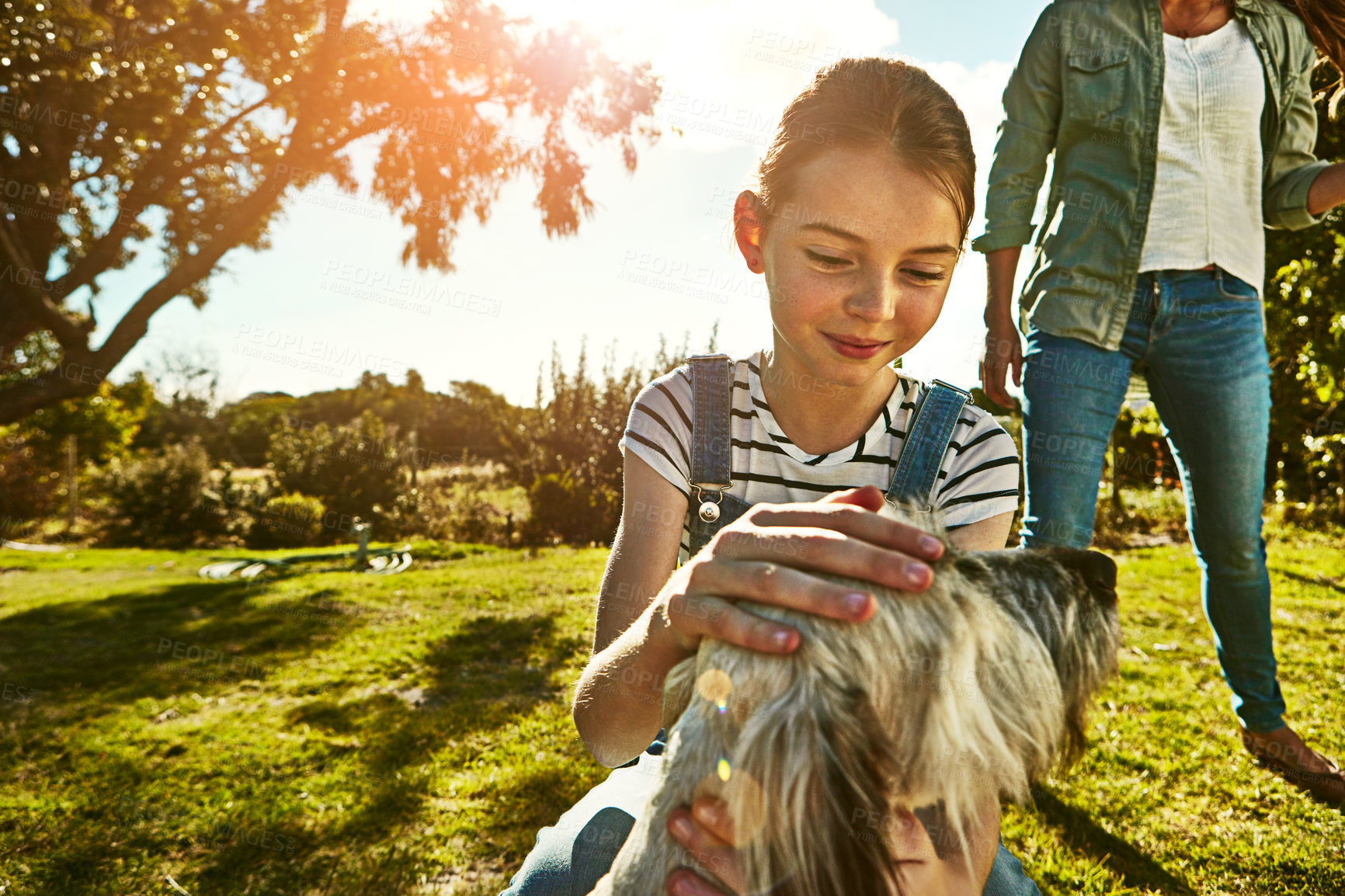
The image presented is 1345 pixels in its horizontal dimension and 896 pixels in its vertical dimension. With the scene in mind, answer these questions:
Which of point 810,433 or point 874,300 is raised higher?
point 874,300

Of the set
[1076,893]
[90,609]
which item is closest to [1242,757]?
[1076,893]

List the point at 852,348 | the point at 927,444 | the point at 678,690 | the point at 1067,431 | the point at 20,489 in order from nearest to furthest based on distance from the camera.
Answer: the point at 678,690, the point at 852,348, the point at 927,444, the point at 1067,431, the point at 20,489

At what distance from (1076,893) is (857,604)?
2811 millimetres

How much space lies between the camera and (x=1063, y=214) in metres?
3.19

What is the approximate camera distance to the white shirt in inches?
119

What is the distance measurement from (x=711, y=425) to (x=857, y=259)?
69cm

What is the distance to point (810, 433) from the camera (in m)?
2.38

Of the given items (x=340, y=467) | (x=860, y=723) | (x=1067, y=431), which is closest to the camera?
(x=860, y=723)

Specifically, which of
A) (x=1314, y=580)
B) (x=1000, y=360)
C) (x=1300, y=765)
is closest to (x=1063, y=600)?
(x=1000, y=360)

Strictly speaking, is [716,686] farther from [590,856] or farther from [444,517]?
[444,517]

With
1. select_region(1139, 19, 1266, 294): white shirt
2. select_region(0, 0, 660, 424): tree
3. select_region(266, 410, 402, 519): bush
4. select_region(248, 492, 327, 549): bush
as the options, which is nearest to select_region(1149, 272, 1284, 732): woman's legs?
select_region(1139, 19, 1266, 294): white shirt

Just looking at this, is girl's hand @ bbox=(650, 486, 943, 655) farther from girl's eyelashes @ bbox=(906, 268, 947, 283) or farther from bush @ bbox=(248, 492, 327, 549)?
bush @ bbox=(248, 492, 327, 549)

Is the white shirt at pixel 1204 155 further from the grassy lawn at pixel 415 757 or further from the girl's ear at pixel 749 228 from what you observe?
the grassy lawn at pixel 415 757

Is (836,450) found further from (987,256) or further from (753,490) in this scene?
(987,256)
